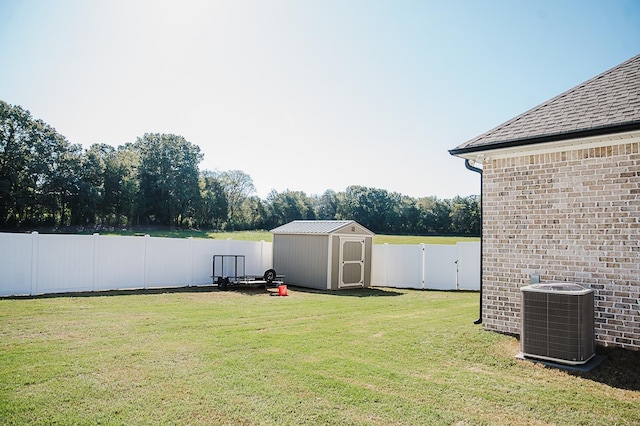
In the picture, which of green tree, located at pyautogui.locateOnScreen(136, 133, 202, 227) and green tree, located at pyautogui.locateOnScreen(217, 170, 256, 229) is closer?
green tree, located at pyautogui.locateOnScreen(136, 133, 202, 227)

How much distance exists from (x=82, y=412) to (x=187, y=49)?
9936 mm

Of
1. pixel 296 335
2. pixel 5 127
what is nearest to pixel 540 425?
pixel 296 335

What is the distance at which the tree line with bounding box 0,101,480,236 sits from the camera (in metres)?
38.6

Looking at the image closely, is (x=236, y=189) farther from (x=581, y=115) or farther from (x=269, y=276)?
(x=581, y=115)

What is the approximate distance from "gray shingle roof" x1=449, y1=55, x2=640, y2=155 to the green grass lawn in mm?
2956

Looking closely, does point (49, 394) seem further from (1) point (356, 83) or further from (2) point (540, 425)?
(1) point (356, 83)

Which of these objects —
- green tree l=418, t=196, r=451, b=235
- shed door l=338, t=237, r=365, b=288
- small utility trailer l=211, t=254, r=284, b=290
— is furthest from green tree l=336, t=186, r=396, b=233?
small utility trailer l=211, t=254, r=284, b=290

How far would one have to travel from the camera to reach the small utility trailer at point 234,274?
47.1 feet

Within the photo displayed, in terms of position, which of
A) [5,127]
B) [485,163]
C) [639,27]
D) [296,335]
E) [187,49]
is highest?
[5,127]

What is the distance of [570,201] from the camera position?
19.4 feet

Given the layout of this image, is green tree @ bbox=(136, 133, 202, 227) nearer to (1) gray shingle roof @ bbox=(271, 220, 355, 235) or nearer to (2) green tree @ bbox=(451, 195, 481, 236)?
(2) green tree @ bbox=(451, 195, 481, 236)

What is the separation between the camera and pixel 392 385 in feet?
14.3

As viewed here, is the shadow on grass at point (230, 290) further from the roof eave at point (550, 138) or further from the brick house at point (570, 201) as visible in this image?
the roof eave at point (550, 138)

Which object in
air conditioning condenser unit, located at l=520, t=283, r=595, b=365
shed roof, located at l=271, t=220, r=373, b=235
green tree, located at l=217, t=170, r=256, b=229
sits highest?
green tree, located at l=217, t=170, r=256, b=229
